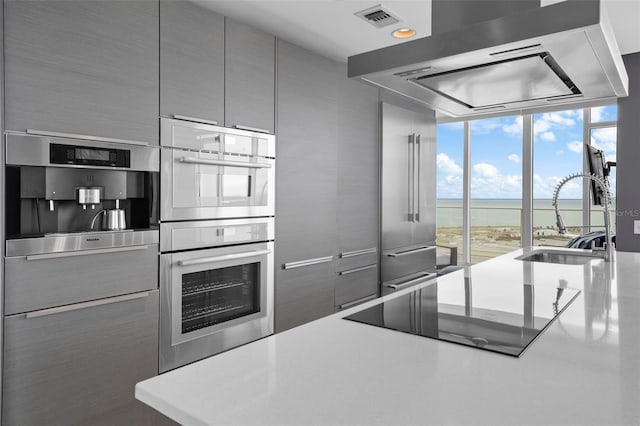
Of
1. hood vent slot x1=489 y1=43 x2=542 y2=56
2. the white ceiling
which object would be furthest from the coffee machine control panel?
hood vent slot x1=489 y1=43 x2=542 y2=56

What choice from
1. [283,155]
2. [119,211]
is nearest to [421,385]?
[119,211]

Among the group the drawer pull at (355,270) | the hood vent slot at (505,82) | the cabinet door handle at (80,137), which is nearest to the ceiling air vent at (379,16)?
the hood vent slot at (505,82)

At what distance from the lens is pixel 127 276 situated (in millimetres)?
2021

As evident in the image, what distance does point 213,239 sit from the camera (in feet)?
7.85

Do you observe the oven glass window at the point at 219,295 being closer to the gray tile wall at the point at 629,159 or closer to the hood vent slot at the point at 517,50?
the hood vent slot at the point at 517,50

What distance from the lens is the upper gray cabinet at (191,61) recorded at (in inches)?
85.6

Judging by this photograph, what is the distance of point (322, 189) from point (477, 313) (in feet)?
6.26

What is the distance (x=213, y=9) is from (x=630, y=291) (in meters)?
2.48

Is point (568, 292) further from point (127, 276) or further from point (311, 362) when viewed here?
point (127, 276)

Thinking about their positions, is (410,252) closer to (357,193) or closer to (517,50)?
(357,193)

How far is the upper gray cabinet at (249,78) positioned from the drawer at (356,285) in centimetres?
133

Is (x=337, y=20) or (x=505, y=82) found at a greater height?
(x=337, y=20)

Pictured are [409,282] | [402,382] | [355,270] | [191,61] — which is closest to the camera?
[402,382]

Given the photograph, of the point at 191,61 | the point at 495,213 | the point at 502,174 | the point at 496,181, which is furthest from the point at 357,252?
the point at 502,174
